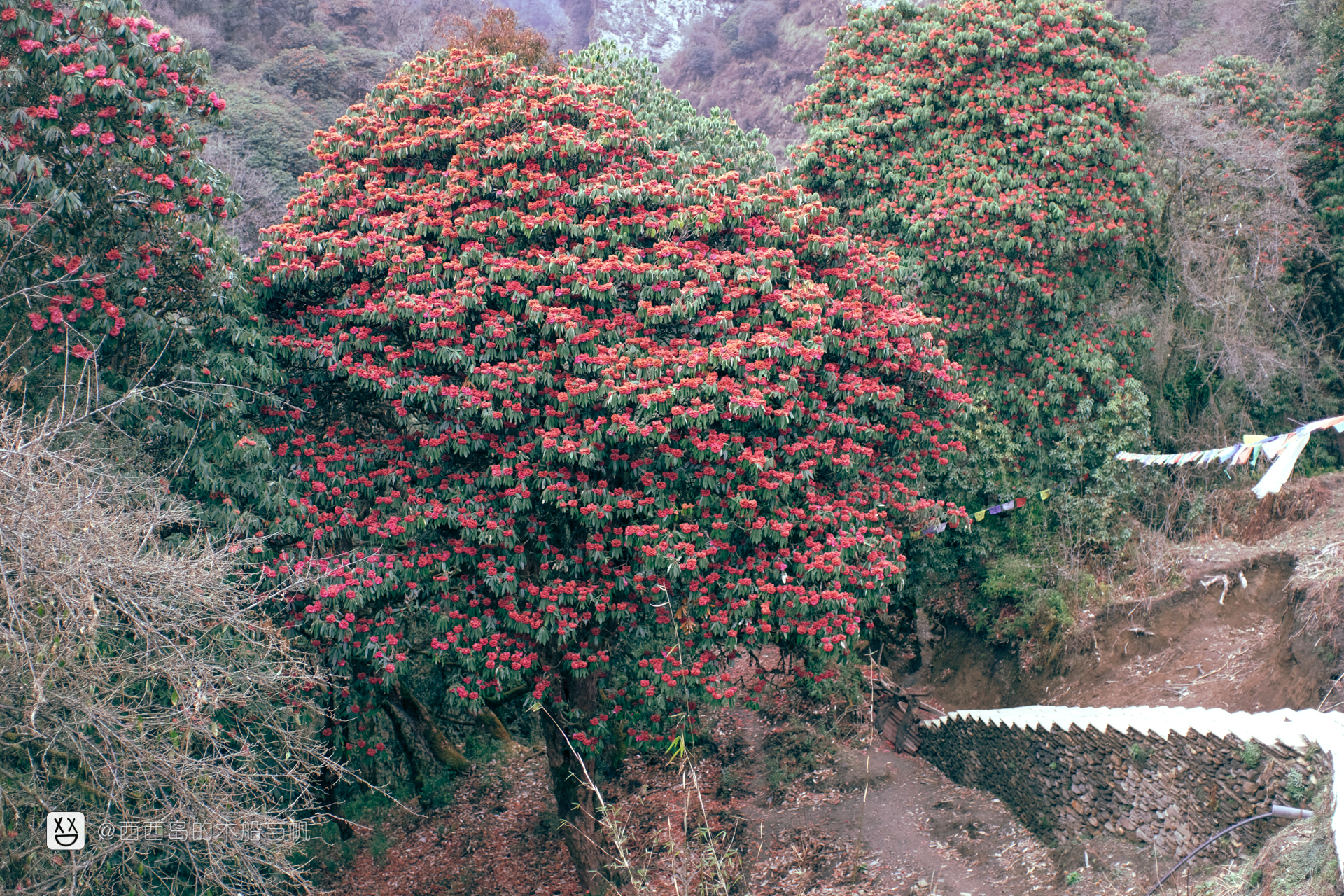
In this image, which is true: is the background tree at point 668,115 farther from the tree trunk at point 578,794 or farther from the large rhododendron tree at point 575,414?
the tree trunk at point 578,794

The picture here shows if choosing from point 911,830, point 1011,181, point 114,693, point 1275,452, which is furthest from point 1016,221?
point 114,693

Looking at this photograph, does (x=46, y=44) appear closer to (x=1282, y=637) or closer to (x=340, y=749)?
(x=340, y=749)

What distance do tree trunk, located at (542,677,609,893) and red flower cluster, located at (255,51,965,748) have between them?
378 millimetres

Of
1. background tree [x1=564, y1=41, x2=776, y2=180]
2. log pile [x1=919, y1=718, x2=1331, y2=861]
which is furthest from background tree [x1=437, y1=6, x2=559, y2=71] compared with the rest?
log pile [x1=919, y1=718, x2=1331, y2=861]

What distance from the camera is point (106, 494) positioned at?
24.5 feet

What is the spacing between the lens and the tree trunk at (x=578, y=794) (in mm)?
10891

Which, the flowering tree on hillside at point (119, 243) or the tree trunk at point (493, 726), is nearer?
the flowering tree on hillside at point (119, 243)

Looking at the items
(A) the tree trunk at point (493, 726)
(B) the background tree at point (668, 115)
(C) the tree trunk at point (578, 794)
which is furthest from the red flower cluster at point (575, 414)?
(A) the tree trunk at point (493, 726)

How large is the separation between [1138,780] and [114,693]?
9973mm

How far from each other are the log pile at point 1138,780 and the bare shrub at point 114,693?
8.36 meters

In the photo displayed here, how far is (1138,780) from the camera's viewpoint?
32.1ft

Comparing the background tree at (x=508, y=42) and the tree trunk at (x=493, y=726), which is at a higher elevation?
the background tree at (x=508, y=42)

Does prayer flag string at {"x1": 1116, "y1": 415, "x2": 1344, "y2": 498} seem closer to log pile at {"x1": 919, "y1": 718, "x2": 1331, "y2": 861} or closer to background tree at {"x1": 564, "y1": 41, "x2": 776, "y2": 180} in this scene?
log pile at {"x1": 919, "y1": 718, "x2": 1331, "y2": 861}

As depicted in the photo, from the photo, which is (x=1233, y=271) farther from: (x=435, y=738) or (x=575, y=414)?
(x=435, y=738)
